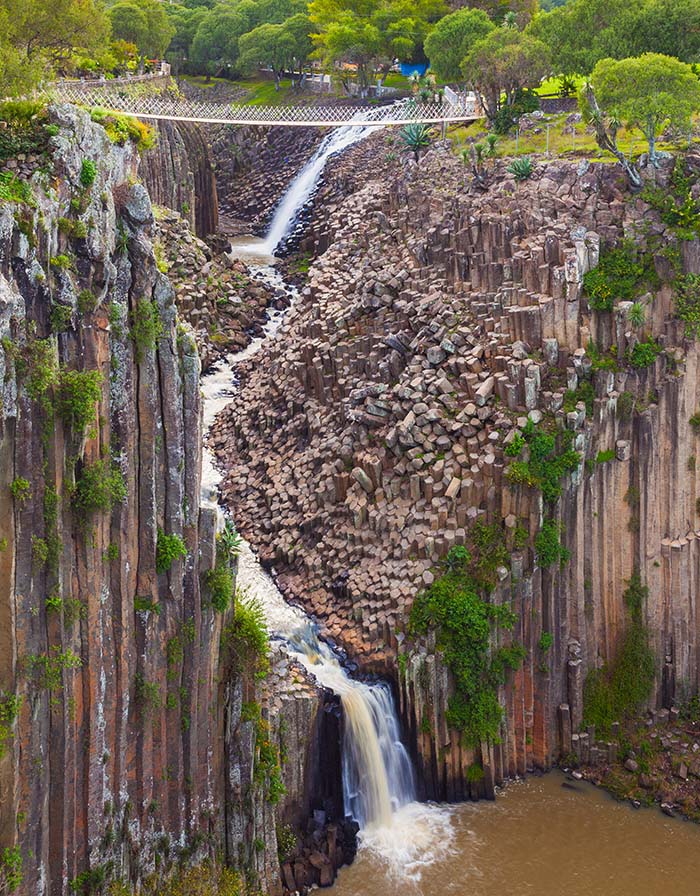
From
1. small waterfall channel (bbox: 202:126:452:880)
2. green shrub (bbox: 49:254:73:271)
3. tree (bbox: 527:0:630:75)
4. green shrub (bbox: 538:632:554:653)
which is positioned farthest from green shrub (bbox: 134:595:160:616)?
tree (bbox: 527:0:630:75)

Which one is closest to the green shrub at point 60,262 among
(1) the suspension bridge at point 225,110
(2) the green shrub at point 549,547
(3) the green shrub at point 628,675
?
(2) the green shrub at point 549,547

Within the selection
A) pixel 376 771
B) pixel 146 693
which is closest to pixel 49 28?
pixel 146 693

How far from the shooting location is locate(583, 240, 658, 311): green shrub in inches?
1250

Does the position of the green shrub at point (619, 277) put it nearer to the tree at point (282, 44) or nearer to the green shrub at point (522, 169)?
the green shrub at point (522, 169)

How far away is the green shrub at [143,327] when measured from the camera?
20.9m

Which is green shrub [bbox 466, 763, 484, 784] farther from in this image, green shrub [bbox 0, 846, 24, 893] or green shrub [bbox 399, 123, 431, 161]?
green shrub [bbox 399, 123, 431, 161]

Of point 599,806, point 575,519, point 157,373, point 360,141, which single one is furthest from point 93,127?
point 360,141

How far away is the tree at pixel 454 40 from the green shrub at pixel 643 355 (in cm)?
2798

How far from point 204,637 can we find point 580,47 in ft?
114

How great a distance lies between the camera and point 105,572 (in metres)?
20.7

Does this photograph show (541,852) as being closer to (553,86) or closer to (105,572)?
(105,572)

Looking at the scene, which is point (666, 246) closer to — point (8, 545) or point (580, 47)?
point (580, 47)

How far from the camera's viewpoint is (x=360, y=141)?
5869 cm

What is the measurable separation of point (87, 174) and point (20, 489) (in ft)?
20.0
